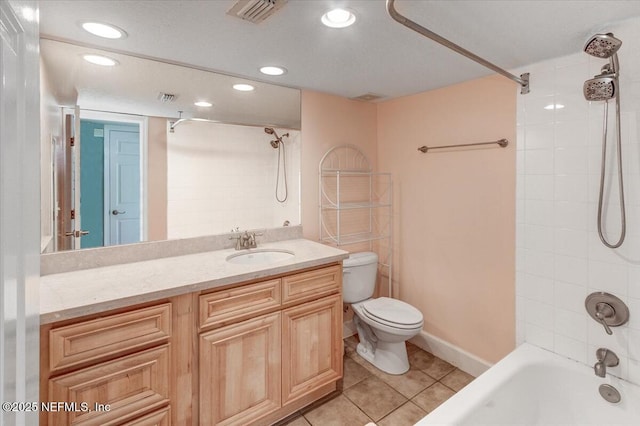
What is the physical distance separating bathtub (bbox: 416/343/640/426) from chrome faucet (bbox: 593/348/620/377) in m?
0.05

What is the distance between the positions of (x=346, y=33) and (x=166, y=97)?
1.14 meters

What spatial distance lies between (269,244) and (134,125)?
3.65 feet

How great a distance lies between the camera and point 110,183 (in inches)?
68.3

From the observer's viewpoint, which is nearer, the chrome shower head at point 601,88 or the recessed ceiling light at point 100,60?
the chrome shower head at point 601,88

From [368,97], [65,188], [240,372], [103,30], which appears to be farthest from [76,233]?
[368,97]

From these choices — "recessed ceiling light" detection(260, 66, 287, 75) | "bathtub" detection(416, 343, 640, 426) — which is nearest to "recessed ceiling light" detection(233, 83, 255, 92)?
"recessed ceiling light" detection(260, 66, 287, 75)

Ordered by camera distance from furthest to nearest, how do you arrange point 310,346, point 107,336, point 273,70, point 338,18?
1. point 273,70
2. point 310,346
3. point 338,18
4. point 107,336

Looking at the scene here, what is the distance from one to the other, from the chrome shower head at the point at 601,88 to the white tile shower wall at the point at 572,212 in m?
0.15

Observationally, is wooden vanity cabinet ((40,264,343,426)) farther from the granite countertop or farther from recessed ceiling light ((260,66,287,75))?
recessed ceiling light ((260,66,287,75))

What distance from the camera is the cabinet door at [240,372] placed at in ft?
4.92

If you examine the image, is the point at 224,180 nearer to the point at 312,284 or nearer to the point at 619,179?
the point at 312,284

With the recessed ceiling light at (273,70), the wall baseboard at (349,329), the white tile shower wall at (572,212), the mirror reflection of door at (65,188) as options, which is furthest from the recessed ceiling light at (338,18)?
the wall baseboard at (349,329)

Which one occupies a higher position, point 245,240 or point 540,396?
point 245,240

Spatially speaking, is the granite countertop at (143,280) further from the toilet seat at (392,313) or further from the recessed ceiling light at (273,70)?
the recessed ceiling light at (273,70)
